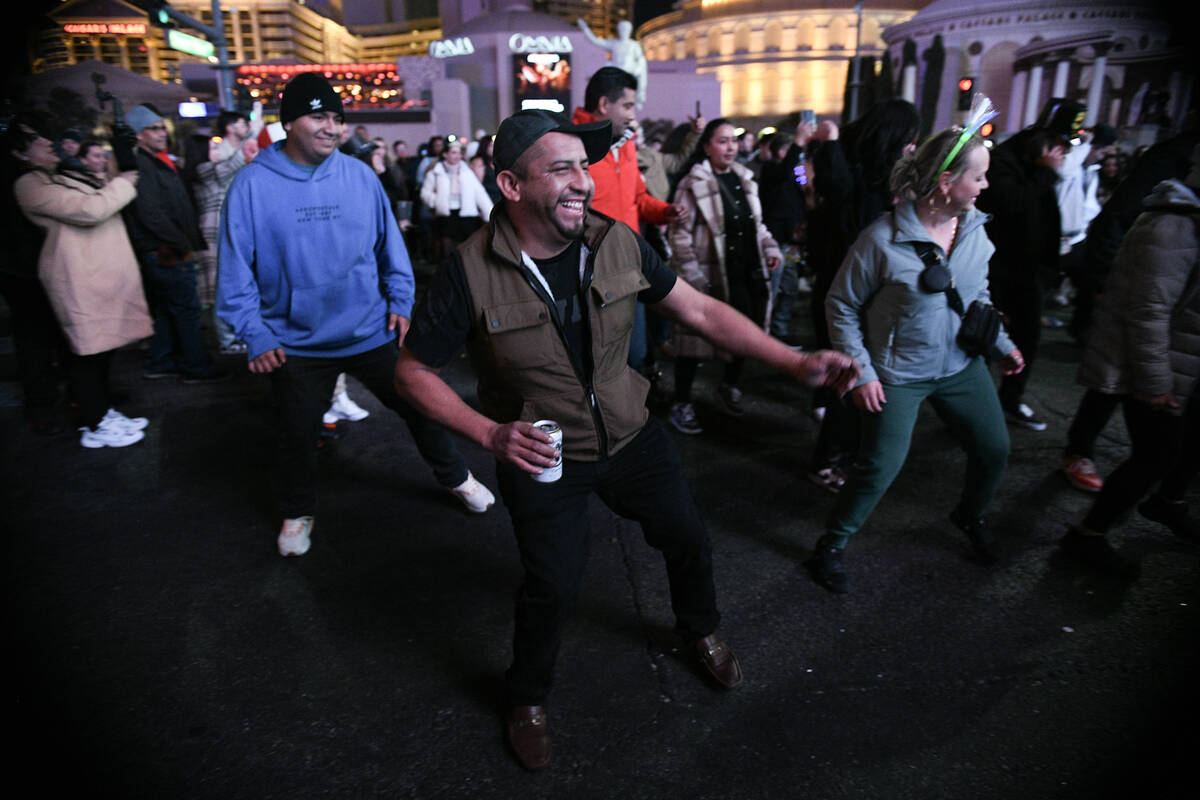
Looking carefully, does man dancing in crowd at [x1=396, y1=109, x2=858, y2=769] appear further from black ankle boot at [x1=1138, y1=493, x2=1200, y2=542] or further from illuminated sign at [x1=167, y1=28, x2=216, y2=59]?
illuminated sign at [x1=167, y1=28, x2=216, y2=59]

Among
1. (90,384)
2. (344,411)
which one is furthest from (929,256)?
(90,384)

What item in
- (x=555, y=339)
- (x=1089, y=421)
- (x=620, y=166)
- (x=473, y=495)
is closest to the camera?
(x=555, y=339)

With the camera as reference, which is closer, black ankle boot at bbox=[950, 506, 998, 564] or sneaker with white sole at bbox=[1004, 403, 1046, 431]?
black ankle boot at bbox=[950, 506, 998, 564]

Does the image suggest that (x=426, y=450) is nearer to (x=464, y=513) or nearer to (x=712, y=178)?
(x=464, y=513)

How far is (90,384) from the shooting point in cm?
528

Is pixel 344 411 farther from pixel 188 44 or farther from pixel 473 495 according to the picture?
pixel 188 44

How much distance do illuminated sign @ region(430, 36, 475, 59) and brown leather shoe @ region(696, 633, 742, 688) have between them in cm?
4557

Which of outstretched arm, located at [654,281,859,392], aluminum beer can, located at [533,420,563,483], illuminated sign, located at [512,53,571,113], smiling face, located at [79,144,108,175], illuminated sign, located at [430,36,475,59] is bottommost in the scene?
aluminum beer can, located at [533,420,563,483]

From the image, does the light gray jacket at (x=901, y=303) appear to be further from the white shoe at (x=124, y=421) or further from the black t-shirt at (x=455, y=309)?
the white shoe at (x=124, y=421)

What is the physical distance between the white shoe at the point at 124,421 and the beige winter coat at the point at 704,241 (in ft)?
13.9

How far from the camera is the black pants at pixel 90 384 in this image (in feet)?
17.2

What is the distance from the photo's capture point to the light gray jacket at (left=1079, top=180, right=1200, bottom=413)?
10.4ft

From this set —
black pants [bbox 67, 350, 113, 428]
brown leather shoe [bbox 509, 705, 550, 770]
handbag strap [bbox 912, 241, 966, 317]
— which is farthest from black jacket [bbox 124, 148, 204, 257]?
handbag strap [bbox 912, 241, 966, 317]

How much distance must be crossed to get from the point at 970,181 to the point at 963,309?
556mm
